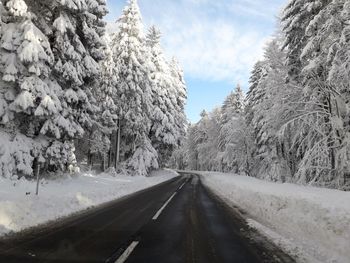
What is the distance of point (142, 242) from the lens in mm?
9039

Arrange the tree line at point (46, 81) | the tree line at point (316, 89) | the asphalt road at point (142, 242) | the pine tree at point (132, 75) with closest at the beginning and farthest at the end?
1. the asphalt road at point (142, 242)
2. the tree line at point (46, 81)
3. the tree line at point (316, 89)
4. the pine tree at point (132, 75)

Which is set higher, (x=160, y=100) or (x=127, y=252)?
(x=160, y=100)

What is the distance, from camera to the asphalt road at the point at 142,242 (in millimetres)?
7500

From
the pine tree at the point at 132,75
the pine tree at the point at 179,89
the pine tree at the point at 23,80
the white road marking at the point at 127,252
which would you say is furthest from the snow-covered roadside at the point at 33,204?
the pine tree at the point at 179,89

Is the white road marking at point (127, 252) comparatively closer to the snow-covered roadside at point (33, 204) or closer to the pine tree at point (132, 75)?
the snow-covered roadside at point (33, 204)

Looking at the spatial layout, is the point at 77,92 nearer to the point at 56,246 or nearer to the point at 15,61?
the point at 15,61

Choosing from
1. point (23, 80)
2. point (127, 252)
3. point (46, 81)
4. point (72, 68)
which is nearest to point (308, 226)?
point (127, 252)

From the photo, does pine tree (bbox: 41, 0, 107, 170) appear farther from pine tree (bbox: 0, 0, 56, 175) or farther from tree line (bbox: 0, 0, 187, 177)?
pine tree (bbox: 0, 0, 56, 175)

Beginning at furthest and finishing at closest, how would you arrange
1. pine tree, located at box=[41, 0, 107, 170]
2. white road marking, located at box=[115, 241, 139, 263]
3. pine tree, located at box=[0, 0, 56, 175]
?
1. pine tree, located at box=[41, 0, 107, 170]
2. pine tree, located at box=[0, 0, 56, 175]
3. white road marking, located at box=[115, 241, 139, 263]

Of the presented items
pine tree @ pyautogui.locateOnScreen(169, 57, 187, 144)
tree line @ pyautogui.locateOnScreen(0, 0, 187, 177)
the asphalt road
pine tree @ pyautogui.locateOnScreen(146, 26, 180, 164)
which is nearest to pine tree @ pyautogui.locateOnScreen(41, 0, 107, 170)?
tree line @ pyautogui.locateOnScreen(0, 0, 187, 177)

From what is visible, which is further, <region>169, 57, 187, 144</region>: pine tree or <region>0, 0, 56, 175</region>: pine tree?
<region>169, 57, 187, 144</region>: pine tree

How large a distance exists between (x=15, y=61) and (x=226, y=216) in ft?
41.5

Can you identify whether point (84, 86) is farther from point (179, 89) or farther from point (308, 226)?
point (179, 89)

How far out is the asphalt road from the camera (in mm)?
7500
